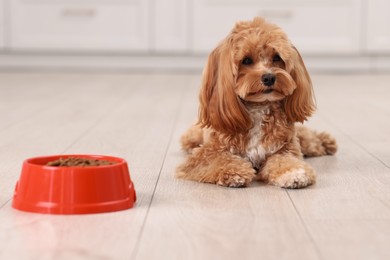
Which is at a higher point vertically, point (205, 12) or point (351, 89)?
point (205, 12)

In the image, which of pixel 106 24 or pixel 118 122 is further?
pixel 106 24

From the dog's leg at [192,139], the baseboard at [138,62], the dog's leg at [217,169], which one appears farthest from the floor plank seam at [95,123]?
the baseboard at [138,62]

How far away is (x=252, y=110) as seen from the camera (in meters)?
2.08

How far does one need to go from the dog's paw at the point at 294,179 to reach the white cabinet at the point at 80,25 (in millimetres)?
3753

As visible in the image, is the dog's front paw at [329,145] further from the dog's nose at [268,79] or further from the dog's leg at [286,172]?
the dog's nose at [268,79]

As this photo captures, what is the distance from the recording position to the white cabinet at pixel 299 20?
18.4 feet

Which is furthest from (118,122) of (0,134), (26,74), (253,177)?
(26,74)

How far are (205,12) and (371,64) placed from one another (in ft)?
4.00

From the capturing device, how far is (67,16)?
5.63 meters

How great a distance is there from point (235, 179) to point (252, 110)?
21 cm

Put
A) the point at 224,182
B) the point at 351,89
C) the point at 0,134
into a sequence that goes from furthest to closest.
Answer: the point at 351,89 < the point at 0,134 < the point at 224,182

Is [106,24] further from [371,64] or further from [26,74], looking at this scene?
[371,64]

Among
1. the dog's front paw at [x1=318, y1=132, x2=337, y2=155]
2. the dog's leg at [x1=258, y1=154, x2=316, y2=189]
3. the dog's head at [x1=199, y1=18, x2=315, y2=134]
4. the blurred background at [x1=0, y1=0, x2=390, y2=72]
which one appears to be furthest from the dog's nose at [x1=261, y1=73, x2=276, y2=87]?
the blurred background at [x1=0, y1=0, x2=390, y2=72]

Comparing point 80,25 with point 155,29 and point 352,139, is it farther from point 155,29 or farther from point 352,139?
point 352,139
